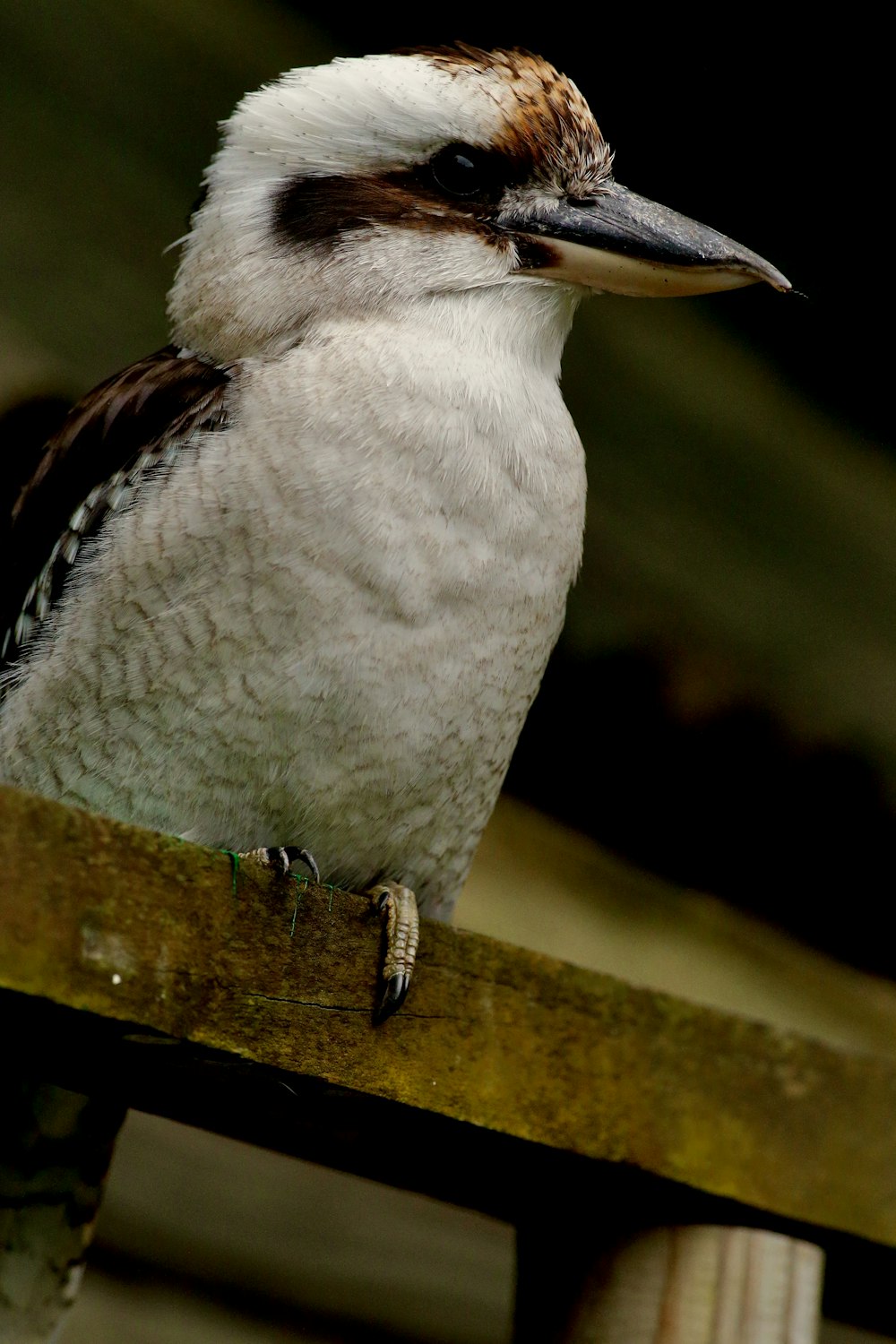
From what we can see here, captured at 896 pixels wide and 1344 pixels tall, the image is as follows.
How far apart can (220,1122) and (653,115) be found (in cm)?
152

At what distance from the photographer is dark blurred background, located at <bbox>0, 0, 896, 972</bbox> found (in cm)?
201

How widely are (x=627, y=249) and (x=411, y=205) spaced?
261mm

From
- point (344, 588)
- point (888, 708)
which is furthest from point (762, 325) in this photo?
point (344, 588)

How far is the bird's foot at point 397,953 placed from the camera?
1.14 meters

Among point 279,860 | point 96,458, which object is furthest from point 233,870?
point 96,458

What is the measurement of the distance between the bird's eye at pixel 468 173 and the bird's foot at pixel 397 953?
0.93m

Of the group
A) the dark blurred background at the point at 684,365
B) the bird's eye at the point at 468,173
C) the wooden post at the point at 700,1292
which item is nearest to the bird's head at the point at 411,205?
the bird's eye at the point at 468,173

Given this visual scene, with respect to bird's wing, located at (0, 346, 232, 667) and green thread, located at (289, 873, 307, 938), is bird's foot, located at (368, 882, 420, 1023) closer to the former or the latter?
green thread, located at (289, 873, 307, 938)

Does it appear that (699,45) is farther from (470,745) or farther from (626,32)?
(470,745)

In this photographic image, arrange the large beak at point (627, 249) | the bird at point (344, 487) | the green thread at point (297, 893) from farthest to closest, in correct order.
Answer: the large beak at point (627, 249) < the bird at point (344, 487) < the green thread at point (297, 893)

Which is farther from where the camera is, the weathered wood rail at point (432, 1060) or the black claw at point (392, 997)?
the black claw at point (392, 997)

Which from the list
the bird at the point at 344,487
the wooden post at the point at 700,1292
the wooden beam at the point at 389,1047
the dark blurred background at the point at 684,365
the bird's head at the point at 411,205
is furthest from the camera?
the dark blurred background at the point at 684,365

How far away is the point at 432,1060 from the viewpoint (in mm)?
1151

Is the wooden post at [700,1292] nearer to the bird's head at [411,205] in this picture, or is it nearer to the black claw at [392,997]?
the black claw at [392,997]
